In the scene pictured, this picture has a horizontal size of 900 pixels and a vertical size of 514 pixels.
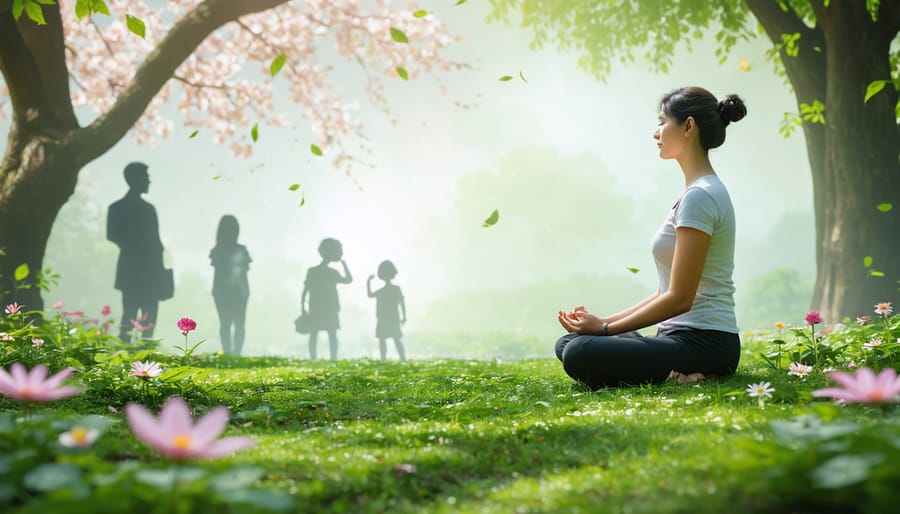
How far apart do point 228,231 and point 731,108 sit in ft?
44.0

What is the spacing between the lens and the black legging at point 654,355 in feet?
15.5

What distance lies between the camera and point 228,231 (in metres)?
15.9

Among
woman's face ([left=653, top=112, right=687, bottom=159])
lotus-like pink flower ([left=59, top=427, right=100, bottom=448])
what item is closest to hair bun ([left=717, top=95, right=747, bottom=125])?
woman's face ([left=653, top=112, right=687, bottom=159])

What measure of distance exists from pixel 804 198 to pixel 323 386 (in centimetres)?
8203

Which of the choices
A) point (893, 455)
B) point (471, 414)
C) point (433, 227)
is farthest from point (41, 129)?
point (433, 227)

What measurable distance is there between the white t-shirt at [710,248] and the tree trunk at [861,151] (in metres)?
6.07

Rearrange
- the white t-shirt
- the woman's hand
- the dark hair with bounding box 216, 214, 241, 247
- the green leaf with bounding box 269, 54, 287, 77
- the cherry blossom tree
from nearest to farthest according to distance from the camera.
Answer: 1. the green leaf with bounding box 269, 54, 287, 77
2. the white t-shirt
3. the woman's hand
4. the cherry blossom tree
5. the dark hair with bounding box 216, 214, 241, 247

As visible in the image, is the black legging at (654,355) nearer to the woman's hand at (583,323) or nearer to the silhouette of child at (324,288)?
the woman's hand at (583,323)

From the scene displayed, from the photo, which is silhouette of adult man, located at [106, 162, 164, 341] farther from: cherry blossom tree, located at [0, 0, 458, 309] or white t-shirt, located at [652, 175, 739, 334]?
white t-shirt, located at [652, 175, 739, 334]

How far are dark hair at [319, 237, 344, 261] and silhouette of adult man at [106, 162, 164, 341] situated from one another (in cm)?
382

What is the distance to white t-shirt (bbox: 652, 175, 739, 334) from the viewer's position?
14.7 ft

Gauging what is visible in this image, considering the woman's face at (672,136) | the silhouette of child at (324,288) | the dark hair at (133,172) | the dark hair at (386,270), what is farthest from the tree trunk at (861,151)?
the dark hair at (133,172)

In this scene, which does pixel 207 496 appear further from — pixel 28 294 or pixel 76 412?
pixel 28 294

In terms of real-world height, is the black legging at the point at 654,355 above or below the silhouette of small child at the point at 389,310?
below
